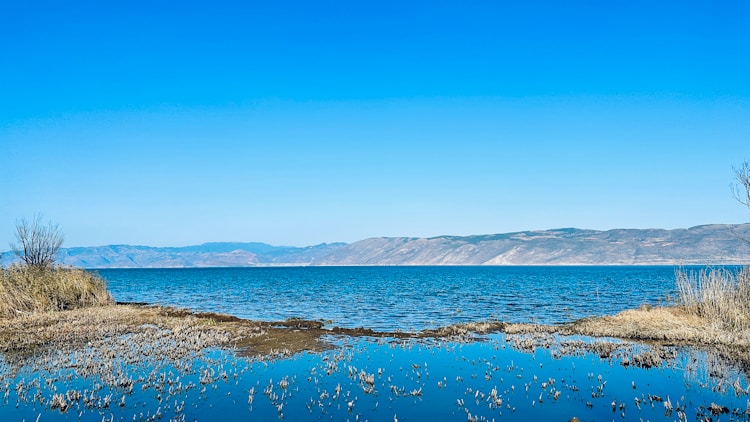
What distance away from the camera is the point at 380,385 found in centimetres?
1802

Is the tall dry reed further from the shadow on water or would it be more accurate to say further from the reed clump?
the reed clump

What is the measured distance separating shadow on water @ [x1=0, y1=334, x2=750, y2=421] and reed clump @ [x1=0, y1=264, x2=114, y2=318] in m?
16.5

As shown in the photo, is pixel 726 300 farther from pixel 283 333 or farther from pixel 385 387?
pixel 283 333

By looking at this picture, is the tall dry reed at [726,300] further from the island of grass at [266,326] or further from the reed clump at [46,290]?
the reed clump at [46,290]

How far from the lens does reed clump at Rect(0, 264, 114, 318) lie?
115 ft

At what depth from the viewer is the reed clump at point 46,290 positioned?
115 feet

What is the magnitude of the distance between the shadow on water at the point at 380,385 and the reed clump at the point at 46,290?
1646cm

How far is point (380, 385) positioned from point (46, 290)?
32.1 m

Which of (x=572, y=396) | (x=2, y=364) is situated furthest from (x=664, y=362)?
(x=2, y=364)

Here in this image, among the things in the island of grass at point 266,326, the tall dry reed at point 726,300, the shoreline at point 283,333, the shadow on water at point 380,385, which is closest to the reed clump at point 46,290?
the island of grass at point 266,326

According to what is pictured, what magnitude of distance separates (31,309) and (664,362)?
128 feet

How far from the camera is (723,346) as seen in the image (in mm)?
23859

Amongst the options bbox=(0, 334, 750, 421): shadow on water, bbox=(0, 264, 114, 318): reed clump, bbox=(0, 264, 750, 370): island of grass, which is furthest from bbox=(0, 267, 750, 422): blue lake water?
bbox=(0, 264, 114, 318): reed clump

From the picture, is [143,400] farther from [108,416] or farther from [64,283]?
[64,283]
